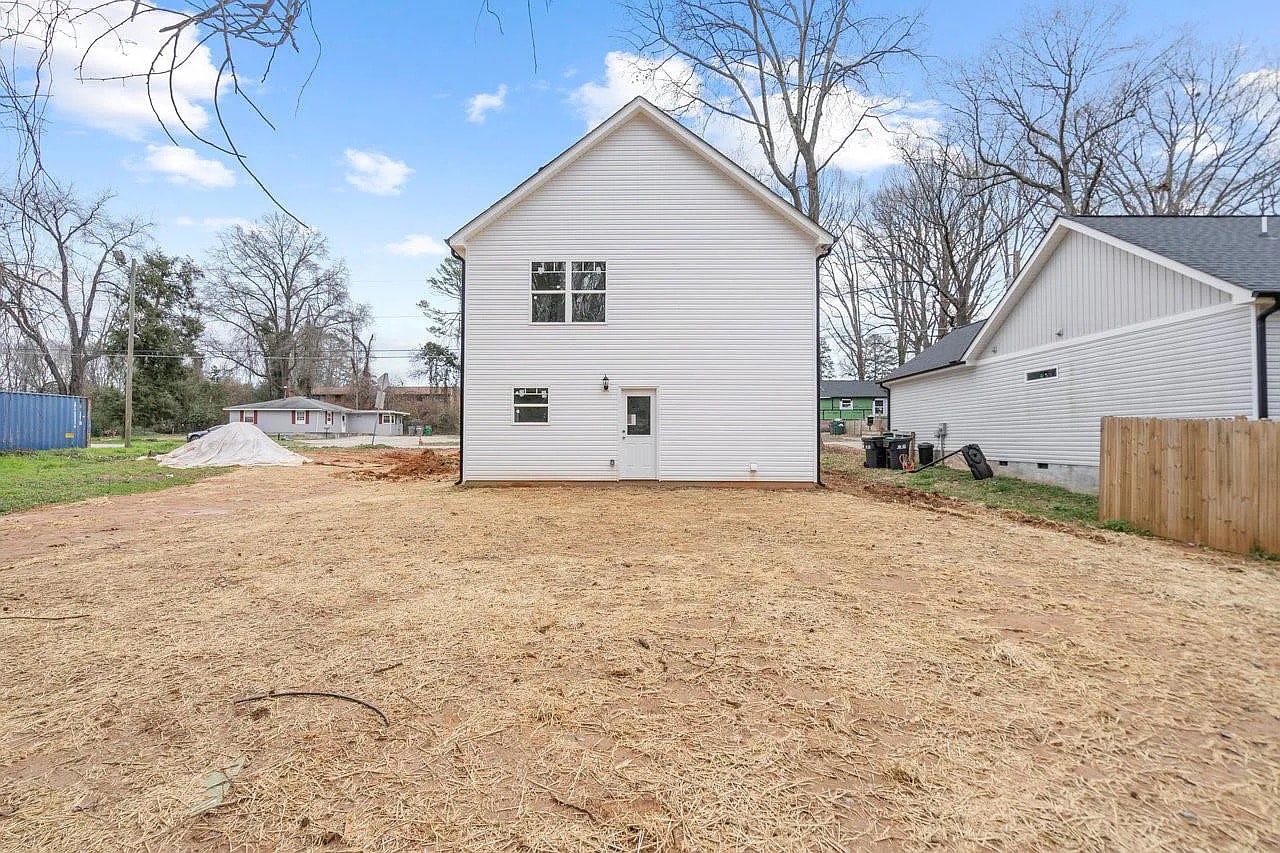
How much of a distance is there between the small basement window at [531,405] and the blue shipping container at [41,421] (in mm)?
20188

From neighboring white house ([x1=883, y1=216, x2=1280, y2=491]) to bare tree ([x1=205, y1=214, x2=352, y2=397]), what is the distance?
41.6m

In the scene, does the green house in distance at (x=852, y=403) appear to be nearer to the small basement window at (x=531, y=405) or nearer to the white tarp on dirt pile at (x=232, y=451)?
the small basement window at (x=531, y=405)

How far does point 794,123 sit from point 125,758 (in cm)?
2043

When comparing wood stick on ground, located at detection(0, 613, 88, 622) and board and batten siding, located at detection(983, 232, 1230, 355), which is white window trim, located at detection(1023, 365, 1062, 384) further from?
wood stick on ground, located at detection(0, 613, 88, 622)

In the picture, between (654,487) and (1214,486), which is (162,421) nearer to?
(654,487)

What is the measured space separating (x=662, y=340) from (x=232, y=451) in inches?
640

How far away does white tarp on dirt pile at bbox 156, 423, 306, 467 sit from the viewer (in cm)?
1775

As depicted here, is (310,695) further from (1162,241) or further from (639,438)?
(1162,241)

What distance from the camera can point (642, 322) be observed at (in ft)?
37.9

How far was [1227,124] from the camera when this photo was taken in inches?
747

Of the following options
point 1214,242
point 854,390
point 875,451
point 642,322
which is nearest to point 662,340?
point 642,322

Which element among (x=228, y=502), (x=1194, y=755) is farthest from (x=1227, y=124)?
(x=228, y=502)

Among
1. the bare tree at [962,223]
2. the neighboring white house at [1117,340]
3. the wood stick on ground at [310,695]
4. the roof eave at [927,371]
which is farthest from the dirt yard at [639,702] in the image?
the bare tree at [962,223]

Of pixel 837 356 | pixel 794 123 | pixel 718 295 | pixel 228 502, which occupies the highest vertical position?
pixel 794 123
